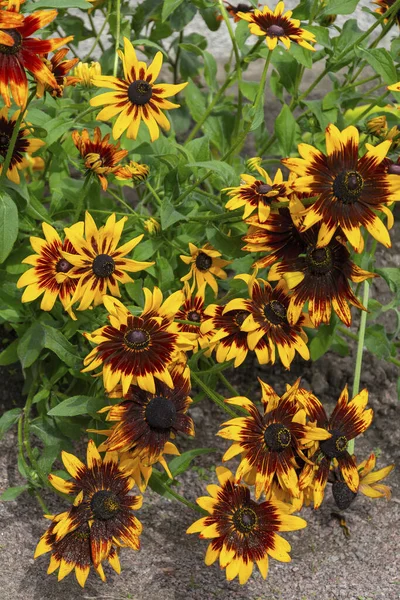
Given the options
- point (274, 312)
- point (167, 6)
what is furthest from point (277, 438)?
point (167, 6)

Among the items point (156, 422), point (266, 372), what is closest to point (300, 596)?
point (156, 422)

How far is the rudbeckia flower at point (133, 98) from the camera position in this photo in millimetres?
1532

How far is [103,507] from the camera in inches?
58.8

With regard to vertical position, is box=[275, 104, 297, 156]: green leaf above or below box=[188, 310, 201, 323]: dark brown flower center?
above

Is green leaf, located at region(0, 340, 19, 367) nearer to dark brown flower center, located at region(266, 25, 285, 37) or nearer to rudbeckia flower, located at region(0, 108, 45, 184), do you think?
rudbeckia flower, located at region(0, 108, 45, 184)

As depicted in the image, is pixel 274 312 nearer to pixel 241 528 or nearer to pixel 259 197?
pixel 259 197

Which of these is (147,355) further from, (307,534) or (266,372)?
(266,372)

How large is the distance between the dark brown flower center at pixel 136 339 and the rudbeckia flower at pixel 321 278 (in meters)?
0.23

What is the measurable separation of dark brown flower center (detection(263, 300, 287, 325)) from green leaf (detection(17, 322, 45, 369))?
48 cm

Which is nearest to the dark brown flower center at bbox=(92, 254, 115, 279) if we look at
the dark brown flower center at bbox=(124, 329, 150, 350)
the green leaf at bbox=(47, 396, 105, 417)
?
A: the dark brown flower center at bbox=(124, 329, 150, 350)

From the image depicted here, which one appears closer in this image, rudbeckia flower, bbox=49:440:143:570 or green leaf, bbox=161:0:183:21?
rudbeckia flower, bbox=49:440:143:570

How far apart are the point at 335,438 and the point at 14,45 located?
2.77 feet

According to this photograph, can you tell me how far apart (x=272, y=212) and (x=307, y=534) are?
2.57ft

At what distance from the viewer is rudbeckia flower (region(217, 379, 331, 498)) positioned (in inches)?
56.9
